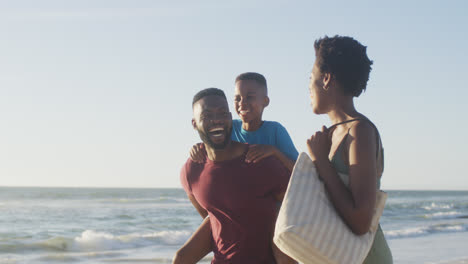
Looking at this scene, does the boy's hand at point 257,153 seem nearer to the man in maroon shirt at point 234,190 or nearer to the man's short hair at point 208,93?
the man in maroon shirt at point 234,190

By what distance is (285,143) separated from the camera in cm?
376

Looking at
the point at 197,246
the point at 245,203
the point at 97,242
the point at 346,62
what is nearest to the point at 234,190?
the point at 245,203

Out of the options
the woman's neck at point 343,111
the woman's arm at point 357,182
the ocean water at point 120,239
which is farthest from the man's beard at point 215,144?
the ocean water at point 120,239

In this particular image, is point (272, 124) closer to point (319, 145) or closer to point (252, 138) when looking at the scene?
point (252, 138)

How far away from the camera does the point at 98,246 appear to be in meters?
14.2

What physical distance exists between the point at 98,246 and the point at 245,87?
1092cm

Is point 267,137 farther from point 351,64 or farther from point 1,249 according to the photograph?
point 1,249

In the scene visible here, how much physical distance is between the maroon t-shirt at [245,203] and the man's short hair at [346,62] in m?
0.84

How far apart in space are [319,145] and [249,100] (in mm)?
1881

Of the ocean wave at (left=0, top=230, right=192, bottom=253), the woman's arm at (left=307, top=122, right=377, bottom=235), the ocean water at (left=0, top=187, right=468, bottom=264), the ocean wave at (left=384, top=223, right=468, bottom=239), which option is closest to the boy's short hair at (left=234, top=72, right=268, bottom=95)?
the woman's arm at (left=307, top=122, right=377, bottom=235)

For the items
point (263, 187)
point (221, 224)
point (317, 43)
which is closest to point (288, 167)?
point (263, 187)

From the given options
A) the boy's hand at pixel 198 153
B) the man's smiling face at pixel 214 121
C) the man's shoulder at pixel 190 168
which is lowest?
the man's shoulder at pixel 190 168

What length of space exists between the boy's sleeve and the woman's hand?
1.31 m

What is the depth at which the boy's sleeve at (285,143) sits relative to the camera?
370cm
